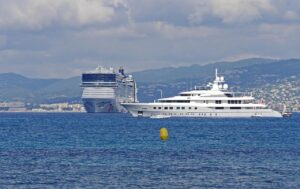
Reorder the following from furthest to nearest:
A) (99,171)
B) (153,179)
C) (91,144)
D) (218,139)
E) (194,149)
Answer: (218,139)
(91,144)
(194,149)
(99,171)
(153,179)

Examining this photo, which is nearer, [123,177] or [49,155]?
[123,177]

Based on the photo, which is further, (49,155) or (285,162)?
(49,155)

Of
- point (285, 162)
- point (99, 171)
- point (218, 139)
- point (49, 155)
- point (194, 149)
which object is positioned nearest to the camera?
point (99, 171)

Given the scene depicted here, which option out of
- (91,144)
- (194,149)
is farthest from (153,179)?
(91,144)

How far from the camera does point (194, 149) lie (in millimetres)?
101125

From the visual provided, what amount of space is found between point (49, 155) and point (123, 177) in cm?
2277

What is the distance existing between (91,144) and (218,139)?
21775 millimetres

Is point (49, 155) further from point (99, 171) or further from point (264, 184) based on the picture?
point (264, 184)

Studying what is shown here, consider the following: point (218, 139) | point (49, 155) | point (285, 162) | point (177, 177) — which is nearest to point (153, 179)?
point (177, 177)

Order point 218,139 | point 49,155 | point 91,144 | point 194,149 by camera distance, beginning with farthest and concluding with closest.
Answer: point 218,139 → point 91,144 → point 194,149 → point 49,155

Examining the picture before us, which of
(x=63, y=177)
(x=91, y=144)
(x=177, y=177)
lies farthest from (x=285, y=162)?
(x=91, y=144)

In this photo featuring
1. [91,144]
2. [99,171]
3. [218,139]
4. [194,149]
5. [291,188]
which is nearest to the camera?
[291,188]

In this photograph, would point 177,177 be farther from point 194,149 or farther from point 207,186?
point 194,149

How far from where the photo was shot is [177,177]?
69.2m
